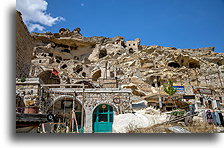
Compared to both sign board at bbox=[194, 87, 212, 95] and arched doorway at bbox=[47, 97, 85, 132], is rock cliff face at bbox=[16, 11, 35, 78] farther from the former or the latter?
sign board at bbox=[194, 87, 212, 95]

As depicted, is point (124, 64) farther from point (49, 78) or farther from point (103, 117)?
point (103, 117)

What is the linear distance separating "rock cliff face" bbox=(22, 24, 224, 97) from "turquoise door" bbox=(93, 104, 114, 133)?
199 centimetres

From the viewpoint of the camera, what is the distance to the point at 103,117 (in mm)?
8289

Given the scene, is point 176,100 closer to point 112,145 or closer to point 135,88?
point 135,88

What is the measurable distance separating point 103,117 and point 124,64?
485 inches

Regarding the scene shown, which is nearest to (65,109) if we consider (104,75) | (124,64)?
(104,75)

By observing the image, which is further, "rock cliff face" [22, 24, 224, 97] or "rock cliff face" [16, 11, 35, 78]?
"rock cliff face" [22, 24, 224, 97]

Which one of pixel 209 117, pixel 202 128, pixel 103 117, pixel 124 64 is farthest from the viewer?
pixel 124 64

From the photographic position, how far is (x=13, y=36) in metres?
3.99

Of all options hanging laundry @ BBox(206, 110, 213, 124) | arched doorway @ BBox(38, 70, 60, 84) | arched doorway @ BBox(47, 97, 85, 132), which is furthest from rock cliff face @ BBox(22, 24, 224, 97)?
hanging laundry @ BBox(206, 110, 213, 124)

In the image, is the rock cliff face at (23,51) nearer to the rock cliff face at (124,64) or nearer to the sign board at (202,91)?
the rock cliff face at (124,64)

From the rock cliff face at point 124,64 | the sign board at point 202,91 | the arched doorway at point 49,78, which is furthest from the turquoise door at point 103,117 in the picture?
the sign board at point 202,91

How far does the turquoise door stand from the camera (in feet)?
26.1

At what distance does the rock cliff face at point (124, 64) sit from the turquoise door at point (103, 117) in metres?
1.99
